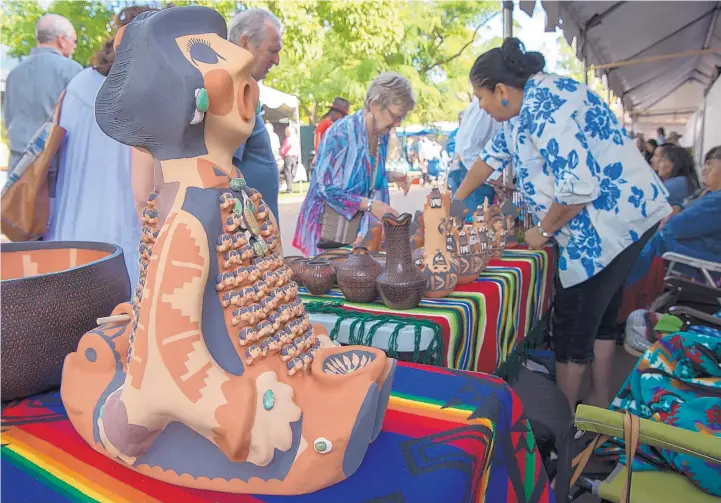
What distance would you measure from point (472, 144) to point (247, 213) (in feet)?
8.38

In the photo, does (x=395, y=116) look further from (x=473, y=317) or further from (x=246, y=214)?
Answer: (x=246, y=214)

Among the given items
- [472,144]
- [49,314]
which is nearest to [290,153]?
[472,144]

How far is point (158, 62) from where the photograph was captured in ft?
2.02


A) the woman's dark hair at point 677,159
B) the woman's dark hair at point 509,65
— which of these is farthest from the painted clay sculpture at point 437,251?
the woman's dark hair at point 677,159

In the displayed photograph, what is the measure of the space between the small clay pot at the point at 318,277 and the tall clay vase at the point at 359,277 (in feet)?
0.21

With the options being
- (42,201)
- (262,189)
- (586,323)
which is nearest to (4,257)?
(42,201)

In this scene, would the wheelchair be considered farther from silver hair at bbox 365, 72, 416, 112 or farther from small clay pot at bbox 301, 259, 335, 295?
silver hair at bbox 365, 72, 416, 112

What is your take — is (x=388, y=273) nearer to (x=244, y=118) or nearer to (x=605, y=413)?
(x=605, y=413)

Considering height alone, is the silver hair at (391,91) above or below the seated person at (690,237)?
above

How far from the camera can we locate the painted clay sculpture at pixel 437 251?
1481mm

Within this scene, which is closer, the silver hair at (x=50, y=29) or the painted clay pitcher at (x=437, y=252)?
the painted clay pitcher at (x=437, y=252)

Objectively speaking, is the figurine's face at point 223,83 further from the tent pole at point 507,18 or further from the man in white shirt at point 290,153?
the man in white shirt at point 290,153

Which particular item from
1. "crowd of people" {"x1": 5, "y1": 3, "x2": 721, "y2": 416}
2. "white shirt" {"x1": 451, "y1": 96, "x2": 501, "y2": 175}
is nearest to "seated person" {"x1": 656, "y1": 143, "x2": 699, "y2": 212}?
"crowd of people" {"x1": 5, "y1": 3, "x2": 721, "y2": 416}

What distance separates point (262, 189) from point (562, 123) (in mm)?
1045
